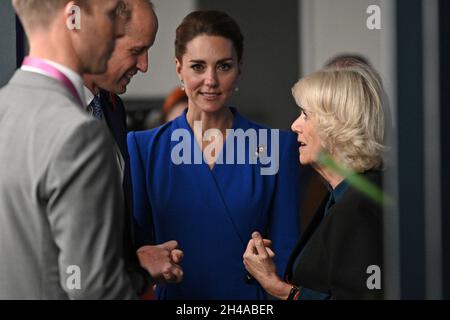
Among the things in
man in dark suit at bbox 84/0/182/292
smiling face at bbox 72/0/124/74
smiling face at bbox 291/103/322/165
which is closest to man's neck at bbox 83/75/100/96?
man in dark suit at bbox 84/0/182/292

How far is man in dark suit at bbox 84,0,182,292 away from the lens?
189 centimetres

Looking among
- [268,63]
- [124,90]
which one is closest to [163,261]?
[124,90]

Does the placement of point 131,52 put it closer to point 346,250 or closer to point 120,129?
point 120,129

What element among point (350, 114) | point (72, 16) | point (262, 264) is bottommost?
point (262, 264)

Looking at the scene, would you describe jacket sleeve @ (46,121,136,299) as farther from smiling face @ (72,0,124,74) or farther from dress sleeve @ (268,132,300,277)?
dress sleeve @ (268,132,300,277)

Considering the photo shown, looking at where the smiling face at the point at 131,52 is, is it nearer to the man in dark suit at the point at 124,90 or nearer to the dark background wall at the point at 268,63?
the man in dark suit at the point at 124,90

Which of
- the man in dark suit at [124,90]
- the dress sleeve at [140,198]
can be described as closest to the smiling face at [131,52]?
the man in dark suit at [124,90]

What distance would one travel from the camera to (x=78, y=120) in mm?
1399

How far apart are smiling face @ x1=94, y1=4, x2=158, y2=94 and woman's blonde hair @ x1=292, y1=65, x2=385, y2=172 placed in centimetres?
39

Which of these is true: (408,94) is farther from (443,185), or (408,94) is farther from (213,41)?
(213,41)

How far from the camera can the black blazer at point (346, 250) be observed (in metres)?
1.84

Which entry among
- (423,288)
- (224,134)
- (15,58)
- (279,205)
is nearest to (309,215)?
(279,205)

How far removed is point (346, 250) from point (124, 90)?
623 millimetres

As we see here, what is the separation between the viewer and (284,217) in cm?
199
